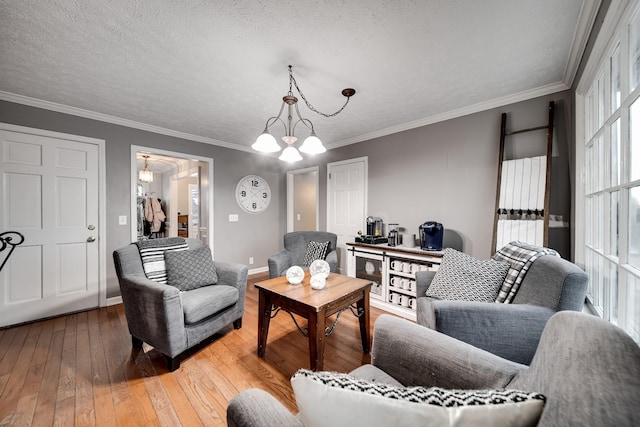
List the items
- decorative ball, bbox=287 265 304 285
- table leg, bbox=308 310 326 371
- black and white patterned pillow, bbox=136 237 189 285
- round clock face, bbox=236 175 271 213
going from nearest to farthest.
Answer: table leg, bbox=308 310 326 371 < decorative ball, bbox=287 265 304 285 < black and white patterned pillow, bbox=136 237 189 285 < round clock face, bbox=236 175 271 213

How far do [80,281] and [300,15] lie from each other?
12.0 ft

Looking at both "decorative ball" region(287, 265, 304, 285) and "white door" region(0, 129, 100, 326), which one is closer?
"decorative ball" region(287, 265, 304, 285)

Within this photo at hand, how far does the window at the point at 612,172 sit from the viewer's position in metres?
1.09

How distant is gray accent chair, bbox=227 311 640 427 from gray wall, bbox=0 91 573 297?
84.8 inches

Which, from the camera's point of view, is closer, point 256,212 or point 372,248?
point 372,248

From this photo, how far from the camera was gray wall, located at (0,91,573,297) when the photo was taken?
248cm

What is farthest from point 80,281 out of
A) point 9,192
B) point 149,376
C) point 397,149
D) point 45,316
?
point 397,149

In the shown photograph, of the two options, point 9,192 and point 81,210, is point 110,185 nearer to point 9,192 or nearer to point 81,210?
point 81,210

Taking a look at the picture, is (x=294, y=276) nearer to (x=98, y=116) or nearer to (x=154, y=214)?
(x=98, y=116)

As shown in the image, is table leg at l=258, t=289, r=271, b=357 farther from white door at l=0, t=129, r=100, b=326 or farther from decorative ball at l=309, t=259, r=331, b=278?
white door at l=0, t=129, r=100, b=326

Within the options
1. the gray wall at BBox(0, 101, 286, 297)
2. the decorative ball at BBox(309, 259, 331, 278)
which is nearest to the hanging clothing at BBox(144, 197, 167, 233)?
the gray wall at BBox(0, 101, 286, 297)

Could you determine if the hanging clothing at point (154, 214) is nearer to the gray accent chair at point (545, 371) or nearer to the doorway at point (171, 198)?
the doorway at point (171, 198)

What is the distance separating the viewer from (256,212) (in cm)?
456

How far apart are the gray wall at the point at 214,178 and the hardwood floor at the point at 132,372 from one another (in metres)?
1.08
